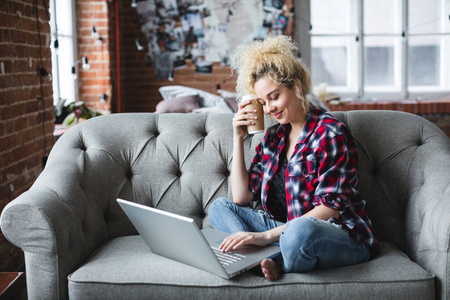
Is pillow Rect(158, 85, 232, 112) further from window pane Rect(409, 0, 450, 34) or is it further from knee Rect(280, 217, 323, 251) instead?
window pane Rect(409, 0, 450, 34)

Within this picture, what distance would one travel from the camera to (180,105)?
13.6ft

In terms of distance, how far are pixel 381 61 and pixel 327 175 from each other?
176 inches

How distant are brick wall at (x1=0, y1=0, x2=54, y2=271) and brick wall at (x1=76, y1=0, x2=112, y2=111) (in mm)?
1470

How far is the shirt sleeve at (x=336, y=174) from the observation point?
5.96ft

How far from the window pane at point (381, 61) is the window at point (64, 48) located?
3.13 m

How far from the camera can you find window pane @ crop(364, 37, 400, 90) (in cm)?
593

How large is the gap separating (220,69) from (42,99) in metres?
2.69

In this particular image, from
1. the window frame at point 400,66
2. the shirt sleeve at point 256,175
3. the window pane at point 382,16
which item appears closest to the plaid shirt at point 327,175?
the shirt sleeve at point 256,175

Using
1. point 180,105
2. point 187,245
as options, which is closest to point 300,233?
point 187,245

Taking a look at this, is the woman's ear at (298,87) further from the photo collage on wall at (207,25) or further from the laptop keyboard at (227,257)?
the photo collage on wall at (207,25)

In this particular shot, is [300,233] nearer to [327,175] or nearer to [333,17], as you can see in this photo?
[327,175]

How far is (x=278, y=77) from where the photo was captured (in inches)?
77.2

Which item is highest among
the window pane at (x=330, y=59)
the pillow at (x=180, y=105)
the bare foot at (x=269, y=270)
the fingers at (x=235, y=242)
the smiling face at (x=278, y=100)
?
the window pane at (x=330, y=59)

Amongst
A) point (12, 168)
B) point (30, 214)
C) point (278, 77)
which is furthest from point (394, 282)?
point (12, 168)
